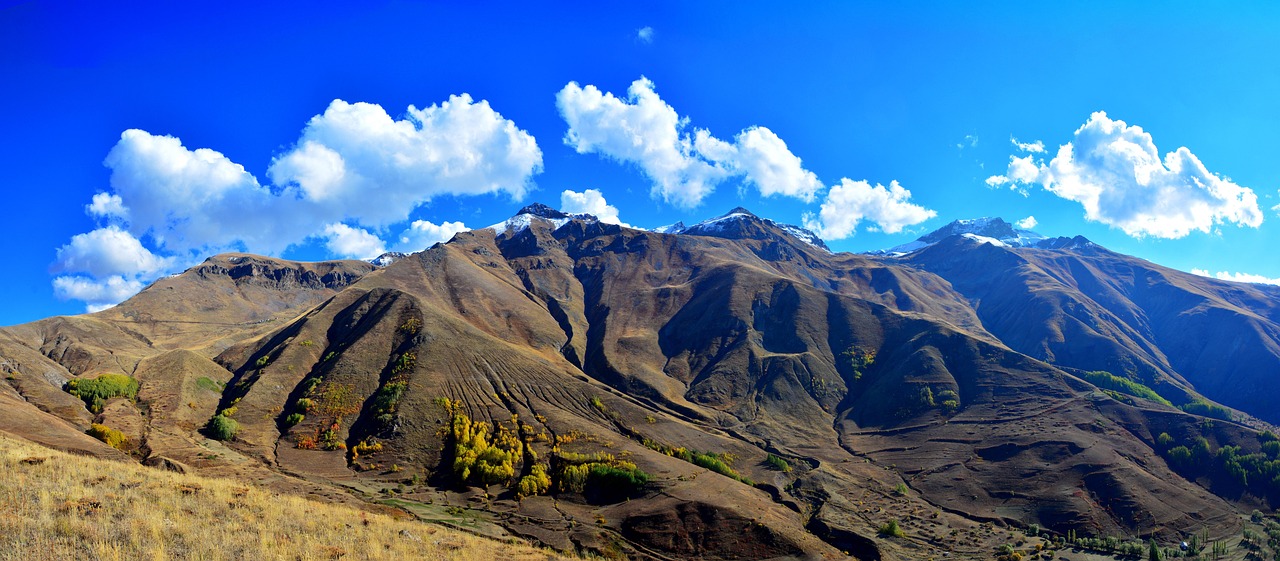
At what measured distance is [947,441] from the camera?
439ft

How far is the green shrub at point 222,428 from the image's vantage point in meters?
98.4

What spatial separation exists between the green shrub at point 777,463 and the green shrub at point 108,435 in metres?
102

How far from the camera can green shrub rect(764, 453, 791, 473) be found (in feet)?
386

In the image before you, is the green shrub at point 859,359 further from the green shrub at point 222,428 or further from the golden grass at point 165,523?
the golden grass at point 165,523

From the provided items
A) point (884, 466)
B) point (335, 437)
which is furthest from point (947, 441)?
point (335, 437)

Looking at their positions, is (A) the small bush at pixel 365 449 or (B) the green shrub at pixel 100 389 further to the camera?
(A) the small bush at pixel 365 449

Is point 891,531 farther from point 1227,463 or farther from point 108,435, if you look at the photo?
point 108,435

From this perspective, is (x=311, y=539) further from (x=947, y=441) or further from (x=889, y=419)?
(x=889, y=419)

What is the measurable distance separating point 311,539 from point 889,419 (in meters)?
148

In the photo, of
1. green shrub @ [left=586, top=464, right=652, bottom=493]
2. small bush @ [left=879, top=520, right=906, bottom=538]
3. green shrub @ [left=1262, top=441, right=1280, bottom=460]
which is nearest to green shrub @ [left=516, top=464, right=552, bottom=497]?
green shrub @ [left=586, top=464, right=652, bottom=493]

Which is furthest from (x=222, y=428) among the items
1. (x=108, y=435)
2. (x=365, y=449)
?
(x=365, y=449)

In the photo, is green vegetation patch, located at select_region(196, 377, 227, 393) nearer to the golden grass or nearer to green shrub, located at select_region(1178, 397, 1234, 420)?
the golden grass

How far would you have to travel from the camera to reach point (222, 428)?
9912cm

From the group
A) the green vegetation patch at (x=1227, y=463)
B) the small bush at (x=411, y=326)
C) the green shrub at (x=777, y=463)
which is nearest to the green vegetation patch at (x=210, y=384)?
the small bush at (x=411, y=326)
